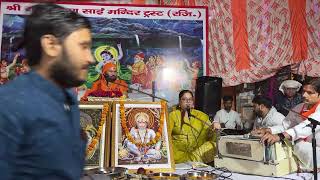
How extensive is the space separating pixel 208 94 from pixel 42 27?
4.26 meters

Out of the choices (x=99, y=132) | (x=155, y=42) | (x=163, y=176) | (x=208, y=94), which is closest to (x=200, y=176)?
(x=163, y=176)

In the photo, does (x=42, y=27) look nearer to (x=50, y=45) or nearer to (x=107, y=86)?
(x=50, y=45)

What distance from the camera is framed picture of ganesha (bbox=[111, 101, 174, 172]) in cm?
272

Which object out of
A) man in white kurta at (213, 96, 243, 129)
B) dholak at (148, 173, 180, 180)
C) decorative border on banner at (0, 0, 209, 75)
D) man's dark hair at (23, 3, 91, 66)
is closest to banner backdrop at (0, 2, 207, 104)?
decorative border on banner at (0, 0, 209, 75)

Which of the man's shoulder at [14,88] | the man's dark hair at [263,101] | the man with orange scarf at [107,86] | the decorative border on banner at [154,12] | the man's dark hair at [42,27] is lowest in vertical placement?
the man's shoulder at [14,88]

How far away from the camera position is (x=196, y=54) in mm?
5156

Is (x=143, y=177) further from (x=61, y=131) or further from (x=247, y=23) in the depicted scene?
(x=247, y=23)

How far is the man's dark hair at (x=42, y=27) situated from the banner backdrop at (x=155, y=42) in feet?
13.6

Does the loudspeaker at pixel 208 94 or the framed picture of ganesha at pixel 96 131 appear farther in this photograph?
the loudspeaker at pixel 208 94

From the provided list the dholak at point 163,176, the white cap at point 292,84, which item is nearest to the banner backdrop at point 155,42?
the white cap at point 292,84

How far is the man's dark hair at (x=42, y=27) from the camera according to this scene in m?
0.88

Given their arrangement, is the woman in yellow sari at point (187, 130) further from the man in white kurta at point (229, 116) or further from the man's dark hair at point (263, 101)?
the man in white kurta at point (229, 116)

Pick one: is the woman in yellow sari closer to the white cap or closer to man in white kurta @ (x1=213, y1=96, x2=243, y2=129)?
man in white kurta @ (x1=213, y1=96, x2=243, y2=129)

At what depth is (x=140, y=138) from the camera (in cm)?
281
